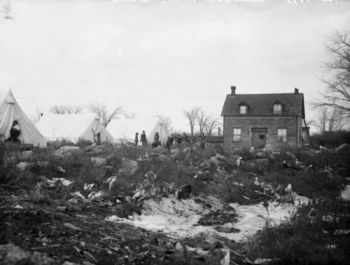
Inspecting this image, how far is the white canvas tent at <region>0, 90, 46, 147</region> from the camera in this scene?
14.2m

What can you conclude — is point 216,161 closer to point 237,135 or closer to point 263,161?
point 263,161

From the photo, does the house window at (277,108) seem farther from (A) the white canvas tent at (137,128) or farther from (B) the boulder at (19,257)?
(B) the boulder at (19,257)

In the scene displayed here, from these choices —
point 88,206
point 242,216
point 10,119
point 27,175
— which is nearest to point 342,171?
point 242,216

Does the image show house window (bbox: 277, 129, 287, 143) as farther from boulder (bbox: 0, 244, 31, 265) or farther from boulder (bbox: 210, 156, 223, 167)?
boulder (bbox: 0, 244, 31, 265)

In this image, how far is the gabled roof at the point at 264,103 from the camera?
24831mm

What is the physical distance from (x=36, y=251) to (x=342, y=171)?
35.8ft

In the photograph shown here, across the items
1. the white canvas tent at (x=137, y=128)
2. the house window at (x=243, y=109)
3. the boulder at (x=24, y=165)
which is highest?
the house window at (x=243, y=109)

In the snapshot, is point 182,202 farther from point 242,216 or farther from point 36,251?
point 36,251

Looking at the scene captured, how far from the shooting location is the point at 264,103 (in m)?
26.1

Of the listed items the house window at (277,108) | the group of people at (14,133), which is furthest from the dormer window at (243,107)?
the group of people at (14,133)

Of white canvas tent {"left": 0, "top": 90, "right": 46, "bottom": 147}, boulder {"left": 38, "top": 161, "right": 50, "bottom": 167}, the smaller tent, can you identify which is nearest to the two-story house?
the smaller tent

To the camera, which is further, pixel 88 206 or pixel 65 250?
pixel 88 206

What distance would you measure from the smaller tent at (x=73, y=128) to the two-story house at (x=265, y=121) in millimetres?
10960

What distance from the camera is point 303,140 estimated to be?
2669 cm
